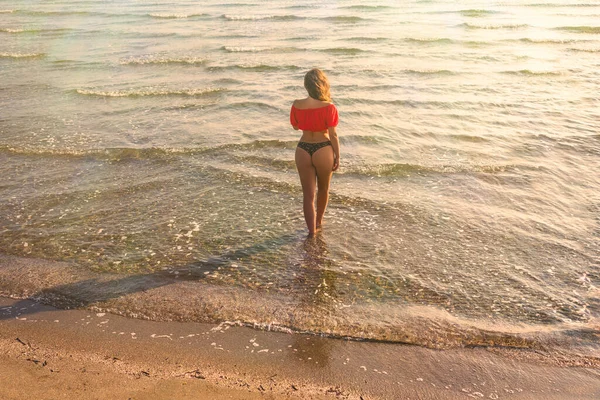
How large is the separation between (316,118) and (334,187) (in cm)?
236

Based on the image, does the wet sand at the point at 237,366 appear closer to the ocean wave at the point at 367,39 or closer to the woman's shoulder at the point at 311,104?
the woman's shoulder at the point at 311,104

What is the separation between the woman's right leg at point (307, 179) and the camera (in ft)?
20.7

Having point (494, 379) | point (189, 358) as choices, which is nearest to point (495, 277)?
point (494, 379)

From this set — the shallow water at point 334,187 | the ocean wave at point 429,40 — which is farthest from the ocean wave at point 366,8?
the shallow water at point 334,187

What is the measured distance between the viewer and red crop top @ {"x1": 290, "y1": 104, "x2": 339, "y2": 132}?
6000 millimetres

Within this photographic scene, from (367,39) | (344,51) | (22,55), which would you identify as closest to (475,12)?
(367,39)

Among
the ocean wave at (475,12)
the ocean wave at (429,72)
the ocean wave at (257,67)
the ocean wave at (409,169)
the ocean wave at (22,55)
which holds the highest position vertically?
the ocean wave at (475,12)

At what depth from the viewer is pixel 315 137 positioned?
6199mm

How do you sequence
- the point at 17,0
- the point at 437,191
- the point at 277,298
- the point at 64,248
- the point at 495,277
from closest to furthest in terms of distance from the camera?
the point at 277,298
the point at 495,277
the point at 64,248
the point at 437,191
the point at 17,0

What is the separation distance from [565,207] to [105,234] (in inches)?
230

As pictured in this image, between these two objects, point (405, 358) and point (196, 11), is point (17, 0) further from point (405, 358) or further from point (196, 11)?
point (405, 358)

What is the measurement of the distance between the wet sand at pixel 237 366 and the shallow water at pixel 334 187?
261mm

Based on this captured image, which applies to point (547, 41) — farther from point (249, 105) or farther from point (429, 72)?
point (249, 105)

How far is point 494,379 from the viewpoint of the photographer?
434cm
